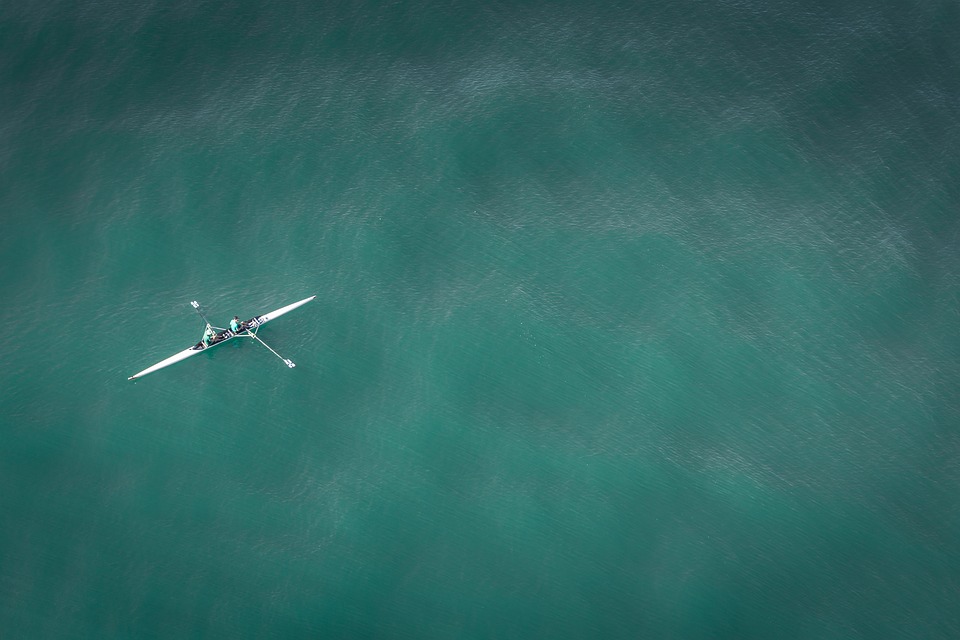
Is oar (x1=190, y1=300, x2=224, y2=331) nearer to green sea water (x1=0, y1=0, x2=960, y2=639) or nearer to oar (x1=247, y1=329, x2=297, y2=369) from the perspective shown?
green sea water (x1=0, y1=0, x2=960, y2=639)

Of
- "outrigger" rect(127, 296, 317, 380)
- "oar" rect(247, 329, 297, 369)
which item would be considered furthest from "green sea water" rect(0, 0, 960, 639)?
"outrigger" rect(127, 296, 317, 380)

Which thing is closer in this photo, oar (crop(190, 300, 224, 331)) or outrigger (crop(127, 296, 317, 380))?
outrigger (crop(127, 296, 317, 380))

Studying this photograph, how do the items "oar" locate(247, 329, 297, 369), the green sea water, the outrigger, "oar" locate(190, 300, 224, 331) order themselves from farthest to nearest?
"oar" locate(190, 300, 224, 331), "oar" locate(247, 329, 297, 369), the outrigger, the green sea water

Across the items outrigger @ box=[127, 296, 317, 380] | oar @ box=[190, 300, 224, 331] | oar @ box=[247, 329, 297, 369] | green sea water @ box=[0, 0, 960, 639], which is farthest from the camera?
oar @ box=[190, 300, 224, 331]

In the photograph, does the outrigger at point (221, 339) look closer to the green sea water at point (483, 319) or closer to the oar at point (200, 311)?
the oar at point (200, 311)

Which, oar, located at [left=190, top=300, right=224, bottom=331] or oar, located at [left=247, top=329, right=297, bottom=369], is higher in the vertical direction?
oar, located at [left=190, top=300, right=224, bottom=331]

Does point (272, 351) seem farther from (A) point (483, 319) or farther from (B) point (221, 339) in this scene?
(A) point (483, 319)

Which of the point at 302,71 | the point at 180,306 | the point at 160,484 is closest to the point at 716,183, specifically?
the point at 302,71

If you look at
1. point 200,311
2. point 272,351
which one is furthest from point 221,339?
point 272,351
